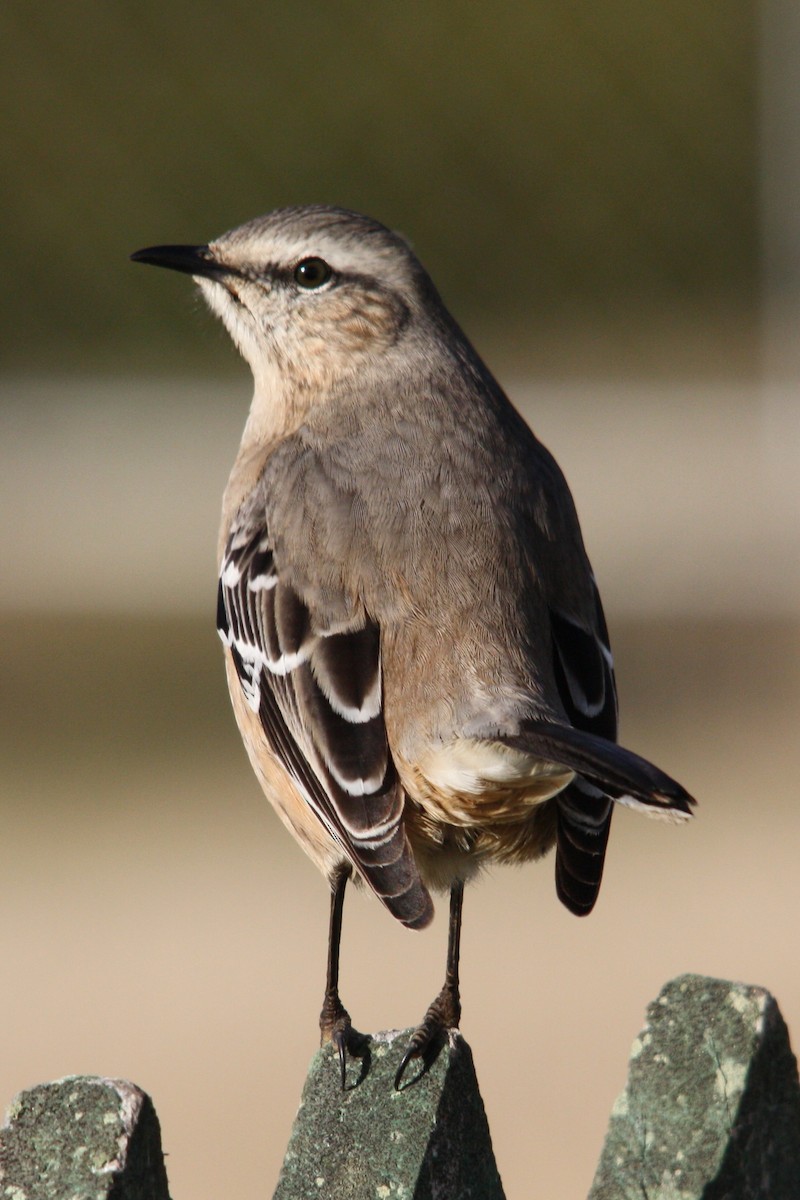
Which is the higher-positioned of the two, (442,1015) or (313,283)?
(313,283)

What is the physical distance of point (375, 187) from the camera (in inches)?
509

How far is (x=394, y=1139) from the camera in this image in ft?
8.32

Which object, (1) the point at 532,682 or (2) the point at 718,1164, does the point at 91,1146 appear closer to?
(2) the point at 718,1164

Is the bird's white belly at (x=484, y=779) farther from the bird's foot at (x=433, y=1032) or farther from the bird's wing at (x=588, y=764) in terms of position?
the bird's foot at (x=433, y=1032)

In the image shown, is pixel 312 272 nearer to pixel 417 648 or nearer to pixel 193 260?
pixel 193 260

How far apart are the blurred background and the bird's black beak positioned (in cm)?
339

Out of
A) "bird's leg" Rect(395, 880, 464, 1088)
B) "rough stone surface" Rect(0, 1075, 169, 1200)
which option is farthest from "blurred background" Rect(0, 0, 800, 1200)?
"rough stone surface" Rect(0, 1075, 169, 1200)

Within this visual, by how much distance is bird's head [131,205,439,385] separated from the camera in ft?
13.8

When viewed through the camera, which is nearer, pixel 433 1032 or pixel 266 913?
pixel 433 1032

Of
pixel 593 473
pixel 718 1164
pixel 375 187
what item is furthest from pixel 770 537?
pixel 718 1164

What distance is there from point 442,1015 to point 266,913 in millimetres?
5784

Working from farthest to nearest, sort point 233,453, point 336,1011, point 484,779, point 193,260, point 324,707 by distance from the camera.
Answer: point 233,453
point 193,260
point 324,707
point 336,1011
point 484,779

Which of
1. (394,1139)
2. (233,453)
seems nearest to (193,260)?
(394,1139)

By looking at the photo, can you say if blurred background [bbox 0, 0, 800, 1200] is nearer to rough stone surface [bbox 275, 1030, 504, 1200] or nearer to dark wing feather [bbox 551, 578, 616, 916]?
dark wing feather [bbox 551, 578, 616, 916]
